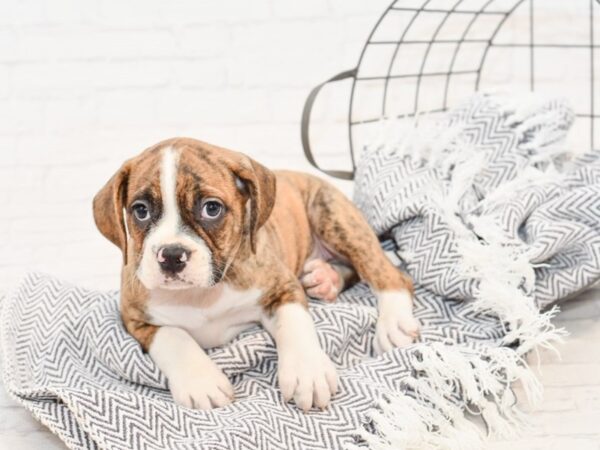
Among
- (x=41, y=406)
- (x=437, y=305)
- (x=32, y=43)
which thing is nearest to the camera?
(x=41, y=406)

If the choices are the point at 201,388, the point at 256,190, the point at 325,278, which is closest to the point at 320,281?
the point at 325,278

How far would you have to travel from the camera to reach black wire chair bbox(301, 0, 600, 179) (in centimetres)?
504

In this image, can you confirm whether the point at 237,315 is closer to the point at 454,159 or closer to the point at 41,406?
the point at 41,406

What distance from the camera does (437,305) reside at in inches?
142

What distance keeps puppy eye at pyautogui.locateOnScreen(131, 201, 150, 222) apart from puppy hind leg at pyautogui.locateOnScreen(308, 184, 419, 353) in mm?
970

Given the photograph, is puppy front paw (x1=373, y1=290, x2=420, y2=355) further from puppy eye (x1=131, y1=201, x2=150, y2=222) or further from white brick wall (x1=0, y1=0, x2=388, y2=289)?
white brick wall (x1=0, y1=0, x2=388, y2=289)

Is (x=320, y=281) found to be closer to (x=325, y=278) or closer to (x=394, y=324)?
(x=325, y=278)

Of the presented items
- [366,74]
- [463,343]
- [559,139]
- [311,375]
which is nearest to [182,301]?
[311,375]

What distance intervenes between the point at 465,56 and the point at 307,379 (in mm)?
2788

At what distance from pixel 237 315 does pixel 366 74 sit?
2.24 m

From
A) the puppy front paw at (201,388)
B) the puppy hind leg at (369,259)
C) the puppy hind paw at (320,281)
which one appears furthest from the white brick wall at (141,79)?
the puppy front paw at (201,388)

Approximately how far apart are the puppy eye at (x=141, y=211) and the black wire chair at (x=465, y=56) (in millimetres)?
2270

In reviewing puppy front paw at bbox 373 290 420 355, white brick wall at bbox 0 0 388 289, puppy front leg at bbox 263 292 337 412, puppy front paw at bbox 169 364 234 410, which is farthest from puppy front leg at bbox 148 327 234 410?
white brick wall at bbox 0 0 388 289

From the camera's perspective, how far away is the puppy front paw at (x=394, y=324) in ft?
10.9
